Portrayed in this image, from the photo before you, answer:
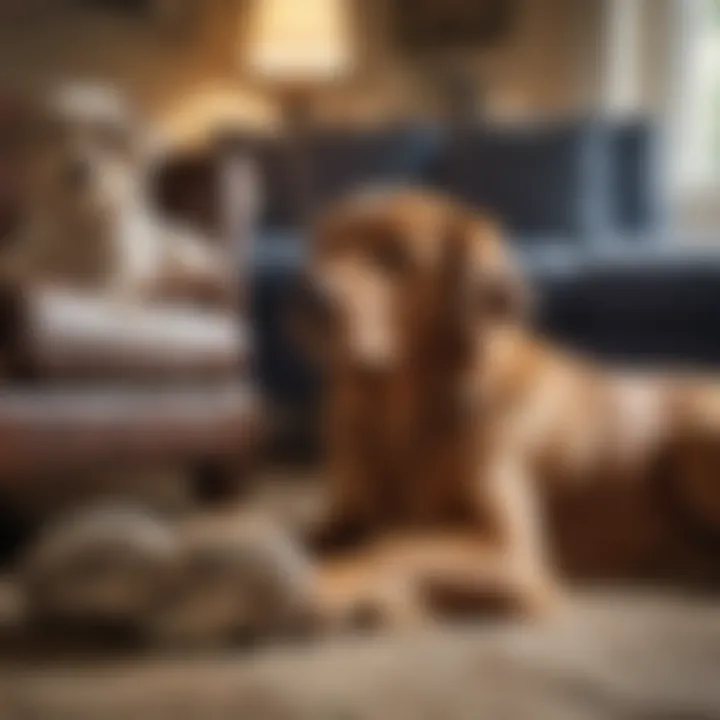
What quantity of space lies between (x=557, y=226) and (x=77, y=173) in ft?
4.53

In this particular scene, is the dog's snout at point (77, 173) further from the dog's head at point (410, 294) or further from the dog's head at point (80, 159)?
the dog's head at point (410, 294)

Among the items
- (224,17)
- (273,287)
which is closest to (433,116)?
(224,17)

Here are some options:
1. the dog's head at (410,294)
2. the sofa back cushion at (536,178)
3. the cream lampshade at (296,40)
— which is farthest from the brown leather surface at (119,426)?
the cream lampshade at (296,40)

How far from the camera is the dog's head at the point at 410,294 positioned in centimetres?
160

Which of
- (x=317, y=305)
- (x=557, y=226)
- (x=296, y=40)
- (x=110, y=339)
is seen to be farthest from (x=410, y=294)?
(x=296, y=40)

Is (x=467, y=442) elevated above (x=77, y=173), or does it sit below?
below

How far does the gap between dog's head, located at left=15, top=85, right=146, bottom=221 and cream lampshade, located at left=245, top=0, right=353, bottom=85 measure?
1.30 meters

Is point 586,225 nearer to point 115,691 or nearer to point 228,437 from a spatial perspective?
point 228,437

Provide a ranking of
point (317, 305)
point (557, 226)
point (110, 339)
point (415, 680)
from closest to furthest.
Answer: point (415, 680) < point (317, 305) < point (110, 339) < point (557, 226)

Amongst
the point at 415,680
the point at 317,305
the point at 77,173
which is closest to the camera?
the point at 415,680

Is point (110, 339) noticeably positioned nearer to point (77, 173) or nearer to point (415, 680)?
point (77, 173)

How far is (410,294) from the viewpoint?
1.63 m

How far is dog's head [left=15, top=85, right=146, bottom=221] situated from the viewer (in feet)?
7.21

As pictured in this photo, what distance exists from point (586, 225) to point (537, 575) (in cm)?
178
